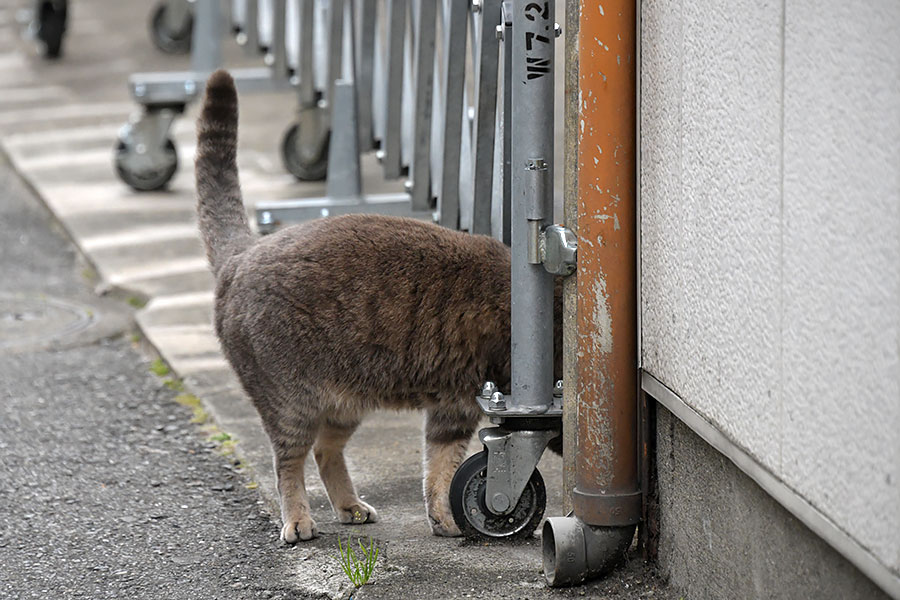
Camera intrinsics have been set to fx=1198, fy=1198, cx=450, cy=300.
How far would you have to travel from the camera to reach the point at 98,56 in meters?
11.2

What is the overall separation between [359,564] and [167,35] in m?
8.47

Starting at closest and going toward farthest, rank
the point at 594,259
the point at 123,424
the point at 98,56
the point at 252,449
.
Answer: the point at 594,259 → the point at 252,449 → the point at 123,424 → the point at 98,56

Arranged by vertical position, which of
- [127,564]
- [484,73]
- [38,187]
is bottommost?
[127,564]

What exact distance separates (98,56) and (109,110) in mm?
1747

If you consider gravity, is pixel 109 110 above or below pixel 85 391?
above

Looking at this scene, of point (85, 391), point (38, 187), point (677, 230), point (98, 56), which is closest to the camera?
Answer: point (677, 230)

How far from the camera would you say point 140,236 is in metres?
6.84

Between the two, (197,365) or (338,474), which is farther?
(197,365)

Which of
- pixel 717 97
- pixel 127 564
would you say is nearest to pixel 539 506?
pixel 127 564

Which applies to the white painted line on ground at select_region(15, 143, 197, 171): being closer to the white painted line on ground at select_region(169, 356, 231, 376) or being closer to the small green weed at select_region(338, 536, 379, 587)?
the white painted line on ground at select_region(169, 356, 231, 376)

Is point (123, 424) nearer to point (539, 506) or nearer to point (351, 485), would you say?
point (351, 485)

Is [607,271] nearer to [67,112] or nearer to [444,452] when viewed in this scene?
[444,452]

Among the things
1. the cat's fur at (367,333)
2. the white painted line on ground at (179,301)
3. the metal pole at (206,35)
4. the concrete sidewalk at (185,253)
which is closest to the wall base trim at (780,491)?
the concrete sidewalk at (185,253)

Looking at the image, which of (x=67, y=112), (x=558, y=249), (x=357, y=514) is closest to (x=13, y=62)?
(x=67, y=112)
